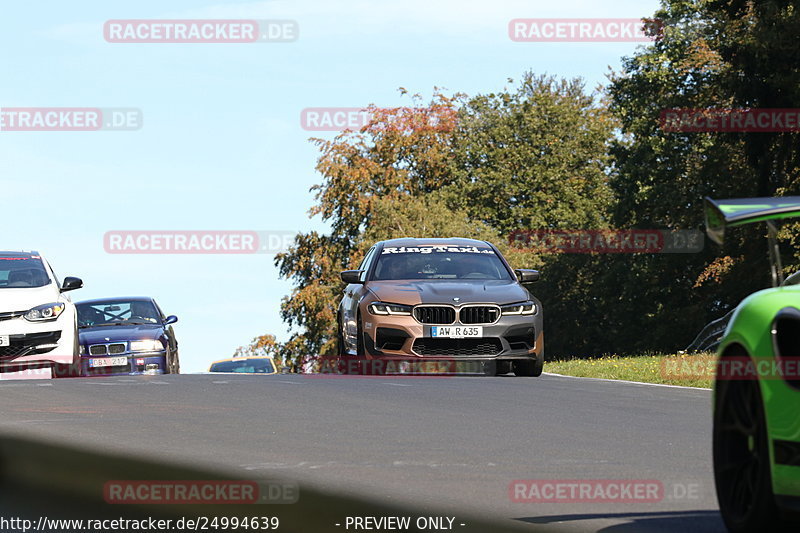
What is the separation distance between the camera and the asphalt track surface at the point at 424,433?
29.0ft

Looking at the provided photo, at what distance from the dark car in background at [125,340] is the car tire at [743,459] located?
1933 centimetres

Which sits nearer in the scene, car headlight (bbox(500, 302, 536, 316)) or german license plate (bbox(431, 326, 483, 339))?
german license plate (bbox(431, 326, 483, 339))

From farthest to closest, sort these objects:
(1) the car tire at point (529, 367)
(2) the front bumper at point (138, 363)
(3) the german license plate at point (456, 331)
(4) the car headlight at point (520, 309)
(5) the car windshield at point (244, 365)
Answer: (5) the car windshield at point (244, 365) → (2) the front bumper at point (138, 363) → (1) the car tire at point (529, 367) → (4) the car headlight at point (520, 309) → (3) the german license plate at point (456, 331)

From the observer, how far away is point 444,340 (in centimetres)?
1969

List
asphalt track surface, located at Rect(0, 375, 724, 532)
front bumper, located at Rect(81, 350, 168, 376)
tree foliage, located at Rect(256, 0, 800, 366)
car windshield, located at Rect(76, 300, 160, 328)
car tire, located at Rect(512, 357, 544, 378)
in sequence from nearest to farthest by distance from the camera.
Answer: asphalt track surface, located at Rect(0, 375, 724, 532), car tire, located at Rect(512, 357, 544, 378), front bumper, located at Rect(81, 350, 168, 376), car windshield, located at Rect(76, 300, 160, 328), tree foliage, located at Rect(256, 0, 800, 366)

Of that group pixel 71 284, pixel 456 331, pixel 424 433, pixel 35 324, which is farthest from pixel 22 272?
pixel 424 433

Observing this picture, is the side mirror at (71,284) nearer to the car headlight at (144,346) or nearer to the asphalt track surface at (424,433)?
the asphalt track surface at (424,433)

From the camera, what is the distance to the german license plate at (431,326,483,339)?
19531 millimetres

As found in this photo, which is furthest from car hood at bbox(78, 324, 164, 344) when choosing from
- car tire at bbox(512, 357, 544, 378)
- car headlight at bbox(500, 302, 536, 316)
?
car headlight at bbox(500, 302, 536, 316)

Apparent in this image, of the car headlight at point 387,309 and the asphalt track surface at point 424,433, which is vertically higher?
the car headlight at point 387,309

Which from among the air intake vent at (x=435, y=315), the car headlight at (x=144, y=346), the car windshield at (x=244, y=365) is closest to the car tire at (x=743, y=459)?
the air intake vent at (x=435, y=315)

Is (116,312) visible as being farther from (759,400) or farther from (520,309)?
(759,400)

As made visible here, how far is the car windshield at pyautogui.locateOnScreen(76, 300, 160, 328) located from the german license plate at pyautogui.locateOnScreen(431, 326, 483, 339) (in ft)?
29.1

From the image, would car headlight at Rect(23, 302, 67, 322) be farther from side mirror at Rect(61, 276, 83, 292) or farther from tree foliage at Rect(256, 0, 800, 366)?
tree foliage at Rect(256, 0, 800, 366)
